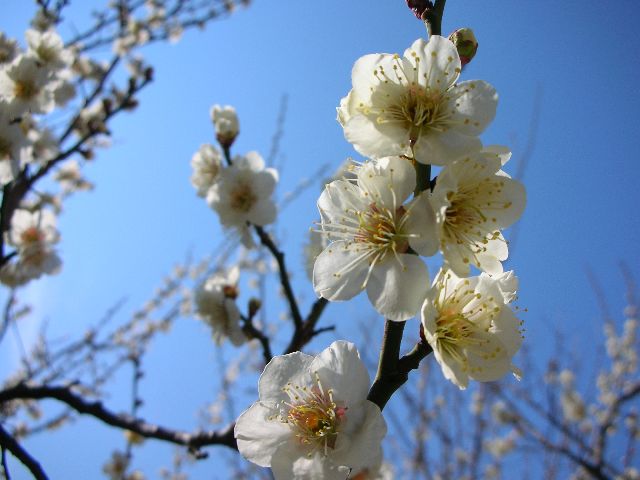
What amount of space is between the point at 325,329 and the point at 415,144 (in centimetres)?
128

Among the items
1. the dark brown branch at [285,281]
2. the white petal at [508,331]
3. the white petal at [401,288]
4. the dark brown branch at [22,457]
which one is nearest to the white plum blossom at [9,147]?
the dark brown branch at [285,281]

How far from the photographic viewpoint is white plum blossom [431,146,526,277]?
39.9 inches

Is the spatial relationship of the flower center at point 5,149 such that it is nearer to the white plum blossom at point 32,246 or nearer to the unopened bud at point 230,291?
the white plum blossom at point 32,246

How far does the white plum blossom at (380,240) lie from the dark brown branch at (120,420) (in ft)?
2.98

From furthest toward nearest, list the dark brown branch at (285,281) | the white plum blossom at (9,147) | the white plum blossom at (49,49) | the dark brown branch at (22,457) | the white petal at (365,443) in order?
the white plum blossom at (49,49) < the white plum blossom at (9,147) < the dark brown branch at (285,281) < the dark brown branch at (22,457) < the white petal at (365,443)

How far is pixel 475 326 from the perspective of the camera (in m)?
1.03

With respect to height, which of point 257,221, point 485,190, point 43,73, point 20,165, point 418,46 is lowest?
point 485,190

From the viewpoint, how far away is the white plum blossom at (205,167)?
262 cm

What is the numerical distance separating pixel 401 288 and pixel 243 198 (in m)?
1.69

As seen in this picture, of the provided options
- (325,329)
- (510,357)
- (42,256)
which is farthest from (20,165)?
(510,357)

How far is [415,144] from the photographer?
99 cm

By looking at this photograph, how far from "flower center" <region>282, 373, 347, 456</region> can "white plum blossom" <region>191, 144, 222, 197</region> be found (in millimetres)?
1760

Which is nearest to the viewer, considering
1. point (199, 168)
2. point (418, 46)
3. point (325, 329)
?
point (418, 46)

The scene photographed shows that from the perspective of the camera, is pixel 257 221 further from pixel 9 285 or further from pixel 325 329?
pixel 9 285
